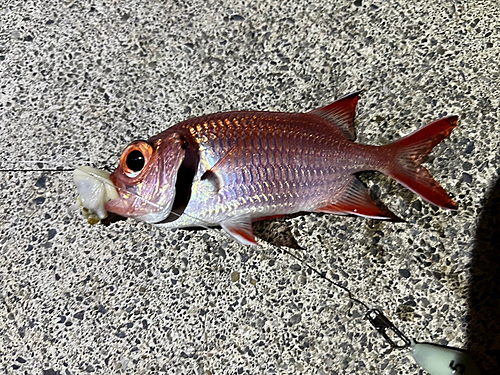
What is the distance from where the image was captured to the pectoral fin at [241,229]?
1293 millimetres

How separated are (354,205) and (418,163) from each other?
10.6 inches

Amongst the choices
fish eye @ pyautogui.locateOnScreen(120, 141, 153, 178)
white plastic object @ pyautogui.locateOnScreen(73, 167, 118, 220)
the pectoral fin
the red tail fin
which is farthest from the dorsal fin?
white plastic object @ pyautogui.locateOnScreen(73, 167, 118, 220)

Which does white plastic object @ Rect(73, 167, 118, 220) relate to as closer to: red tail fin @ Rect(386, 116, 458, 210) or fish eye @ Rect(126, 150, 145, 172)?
fish eye @ Rect(126, 150, 145, 172)

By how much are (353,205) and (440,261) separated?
15.8 inches

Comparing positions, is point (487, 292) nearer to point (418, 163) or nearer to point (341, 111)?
point (418, 163)

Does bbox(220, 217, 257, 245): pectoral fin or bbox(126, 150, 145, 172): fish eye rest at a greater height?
bbox(126, 150, 145, 172): fish eye

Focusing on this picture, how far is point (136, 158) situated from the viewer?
4.08ft

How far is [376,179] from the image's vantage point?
1.51m

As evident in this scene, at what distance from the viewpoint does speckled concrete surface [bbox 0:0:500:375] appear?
1.44 m

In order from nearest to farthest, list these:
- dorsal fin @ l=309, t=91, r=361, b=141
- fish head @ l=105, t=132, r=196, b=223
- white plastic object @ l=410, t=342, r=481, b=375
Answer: fish head @ l=105, t=132, r=196, b=223 → white plastic object @ l=410, t=342, r=481, b=375 → dorsal fin @ l=309, t=91, r=361, b=141

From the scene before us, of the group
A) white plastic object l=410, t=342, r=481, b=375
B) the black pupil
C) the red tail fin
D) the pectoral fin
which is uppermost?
the red tail fin

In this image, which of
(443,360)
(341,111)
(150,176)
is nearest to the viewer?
(150,176)

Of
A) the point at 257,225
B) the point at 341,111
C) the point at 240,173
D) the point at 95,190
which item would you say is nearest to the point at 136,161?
the point at 95,190

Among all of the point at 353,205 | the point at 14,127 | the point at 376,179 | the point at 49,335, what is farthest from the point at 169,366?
the point at 14,127
